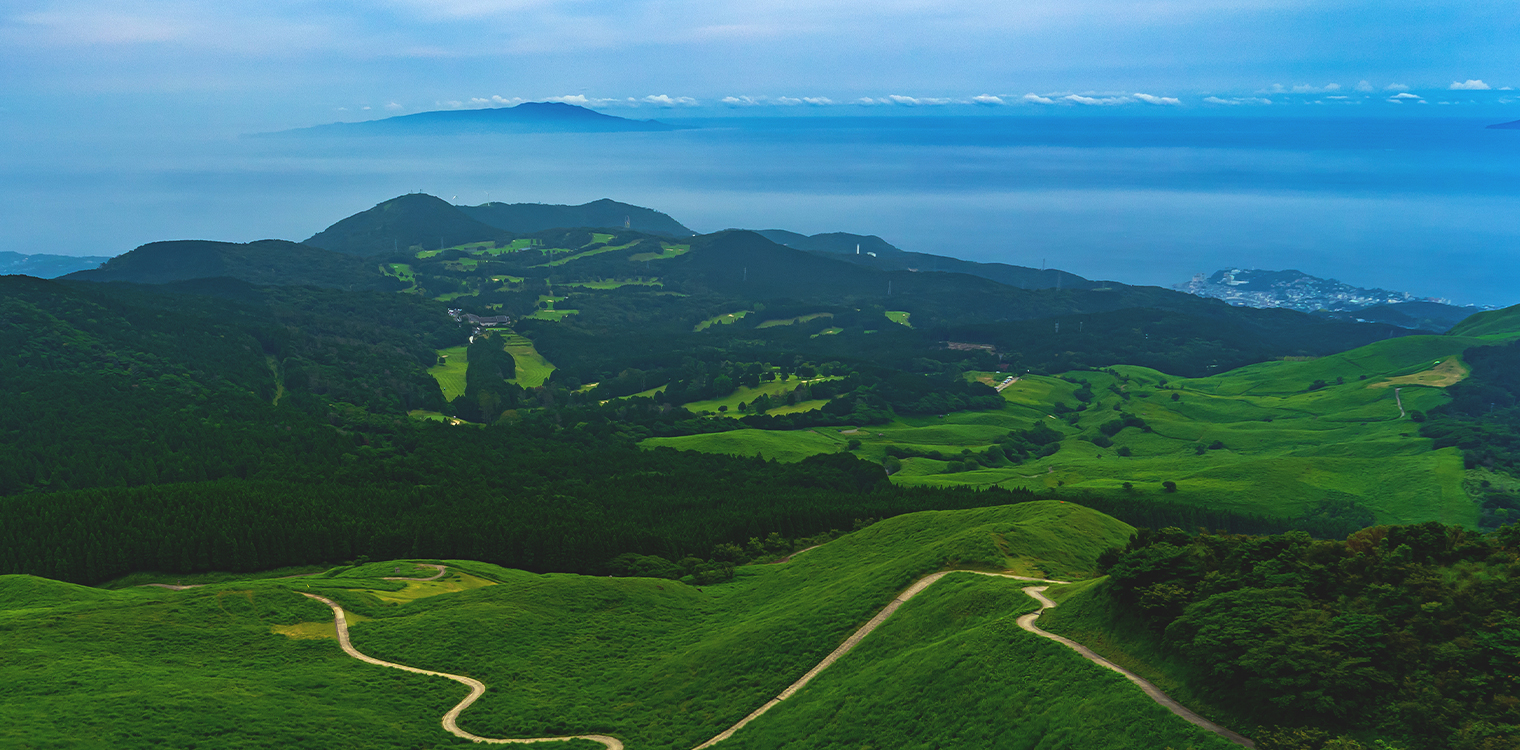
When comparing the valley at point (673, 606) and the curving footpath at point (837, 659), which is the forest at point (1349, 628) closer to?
the valley at point (673, 606)

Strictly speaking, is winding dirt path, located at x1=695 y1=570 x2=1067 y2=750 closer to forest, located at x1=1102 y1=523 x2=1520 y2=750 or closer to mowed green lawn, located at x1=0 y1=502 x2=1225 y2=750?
mowed green lawn, located at x1=0 y1=502 x2=1225 y2=750

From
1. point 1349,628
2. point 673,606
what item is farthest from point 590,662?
point 1349,628

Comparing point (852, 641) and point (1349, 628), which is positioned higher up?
point (1349, 628)

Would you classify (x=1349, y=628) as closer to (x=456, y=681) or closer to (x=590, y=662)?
(x=590, y=662)

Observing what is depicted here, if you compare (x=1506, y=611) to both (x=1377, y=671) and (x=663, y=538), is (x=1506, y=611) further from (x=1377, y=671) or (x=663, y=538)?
(x=663, y=538)

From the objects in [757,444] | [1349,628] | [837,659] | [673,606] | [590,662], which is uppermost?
[1349,628]

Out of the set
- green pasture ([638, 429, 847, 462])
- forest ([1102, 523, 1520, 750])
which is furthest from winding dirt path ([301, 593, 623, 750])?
green pasture ([638, 429, 847, 462])

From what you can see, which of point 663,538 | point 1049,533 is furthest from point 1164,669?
point 663,538
